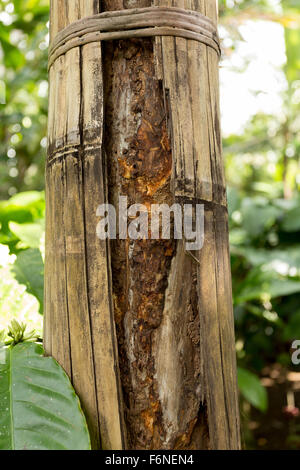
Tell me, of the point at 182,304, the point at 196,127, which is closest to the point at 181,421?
the point at 182,304

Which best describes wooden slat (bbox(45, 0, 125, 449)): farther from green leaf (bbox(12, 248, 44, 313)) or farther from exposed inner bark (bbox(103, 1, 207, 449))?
green leaf (bbox(12, 248, 44, 313))

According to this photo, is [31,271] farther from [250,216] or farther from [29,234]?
[250,216]

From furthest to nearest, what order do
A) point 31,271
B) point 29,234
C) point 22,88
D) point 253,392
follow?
1. point 22,88
2. point 253,392
3. point 29,234
4. point 31,271

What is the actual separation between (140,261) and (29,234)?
724 mm

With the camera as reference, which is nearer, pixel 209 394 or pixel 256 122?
pixel 209 394

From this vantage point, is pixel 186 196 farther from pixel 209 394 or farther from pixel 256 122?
pixel 256 122

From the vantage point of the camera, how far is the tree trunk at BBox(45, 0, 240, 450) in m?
0.67

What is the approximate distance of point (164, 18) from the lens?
689 millimetres

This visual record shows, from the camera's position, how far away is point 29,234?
4.38ft

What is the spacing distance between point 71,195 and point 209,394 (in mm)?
381

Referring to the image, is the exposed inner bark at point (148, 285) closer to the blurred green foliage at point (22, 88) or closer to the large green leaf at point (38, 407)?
the large green leaf at point (38, 407)

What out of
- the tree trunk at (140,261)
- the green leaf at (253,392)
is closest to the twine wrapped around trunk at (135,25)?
the tree trunk at (140,261)

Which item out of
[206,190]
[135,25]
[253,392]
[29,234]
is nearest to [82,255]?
[206,190]

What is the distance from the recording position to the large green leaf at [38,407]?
0.64 metres
